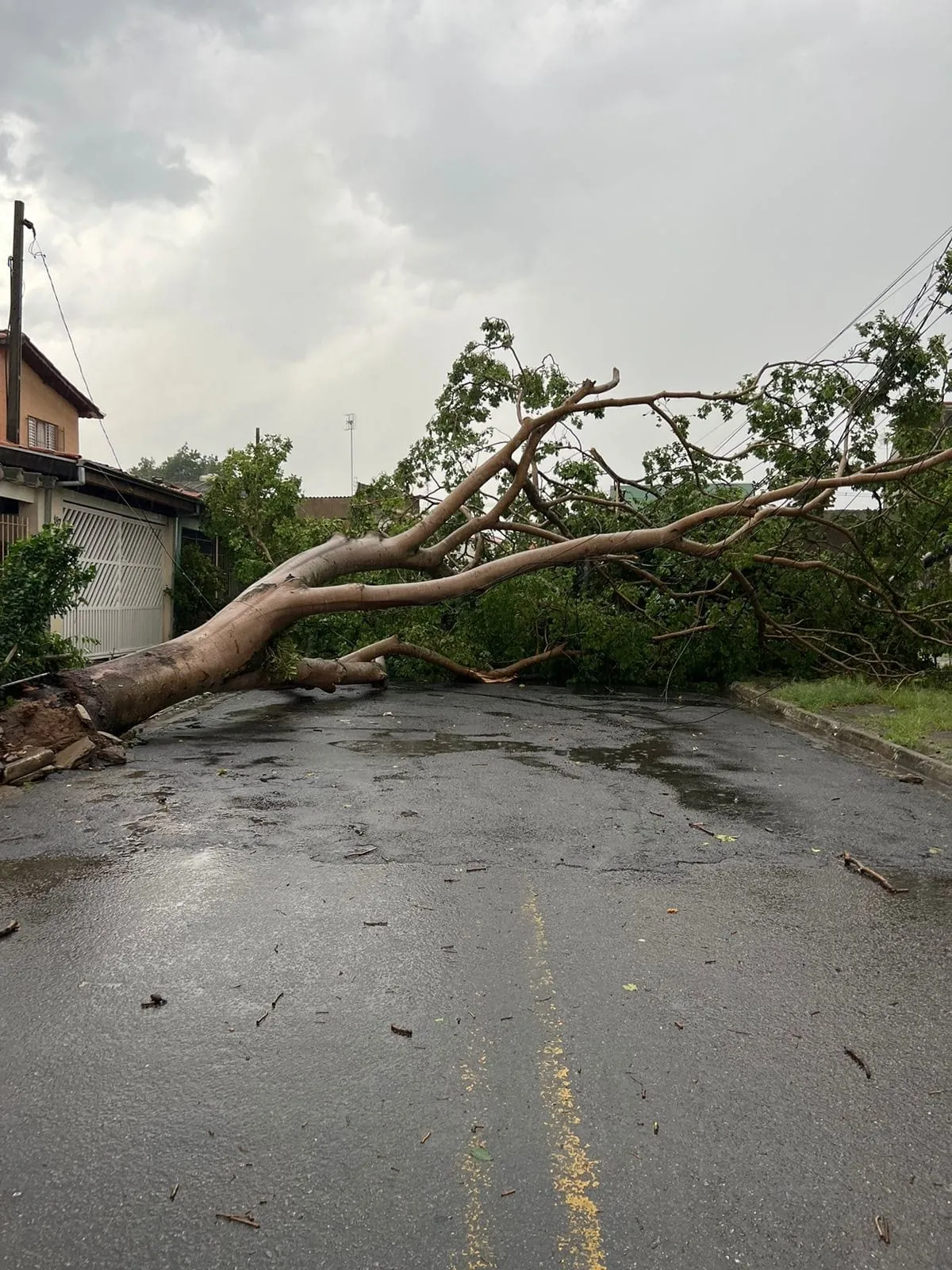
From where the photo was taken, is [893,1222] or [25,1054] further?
[25,1054]

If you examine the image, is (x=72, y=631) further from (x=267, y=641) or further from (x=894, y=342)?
(x=894, y=342)

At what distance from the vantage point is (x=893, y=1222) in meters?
2.28

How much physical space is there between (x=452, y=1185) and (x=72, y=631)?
1497cm

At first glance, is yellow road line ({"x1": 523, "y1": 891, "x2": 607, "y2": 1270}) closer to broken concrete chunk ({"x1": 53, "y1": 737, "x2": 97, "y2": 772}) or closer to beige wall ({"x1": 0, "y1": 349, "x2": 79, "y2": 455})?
broken concrete chunk ({"x1": 53, "y1": 737, "x2": 97, "y2": 772})

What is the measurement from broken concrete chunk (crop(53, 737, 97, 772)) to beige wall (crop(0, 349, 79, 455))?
716 inches

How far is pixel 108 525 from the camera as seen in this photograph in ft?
56.1

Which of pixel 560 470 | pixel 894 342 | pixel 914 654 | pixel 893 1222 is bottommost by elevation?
pixel 893 1222

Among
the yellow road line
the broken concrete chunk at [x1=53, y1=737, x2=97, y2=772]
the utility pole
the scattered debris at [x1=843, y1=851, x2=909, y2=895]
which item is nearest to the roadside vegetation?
the scattered debris at [x1=843, y1=851, x2=909, y2=895]

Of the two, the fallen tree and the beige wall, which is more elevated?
the beige wall

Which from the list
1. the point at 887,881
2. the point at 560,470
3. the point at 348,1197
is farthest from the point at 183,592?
the point at 348,1197

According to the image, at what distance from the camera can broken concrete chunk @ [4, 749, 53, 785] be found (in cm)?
737

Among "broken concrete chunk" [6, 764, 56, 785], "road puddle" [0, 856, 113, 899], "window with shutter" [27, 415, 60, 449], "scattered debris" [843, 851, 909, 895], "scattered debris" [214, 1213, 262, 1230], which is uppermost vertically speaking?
"window with shutter" [27, 415, 60, 449]

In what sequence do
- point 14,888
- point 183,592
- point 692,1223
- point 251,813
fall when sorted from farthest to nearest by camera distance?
point 183,592 < point 251,813 < point 14,888 < point 692,1223

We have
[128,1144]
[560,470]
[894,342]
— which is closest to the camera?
[128,1144]
